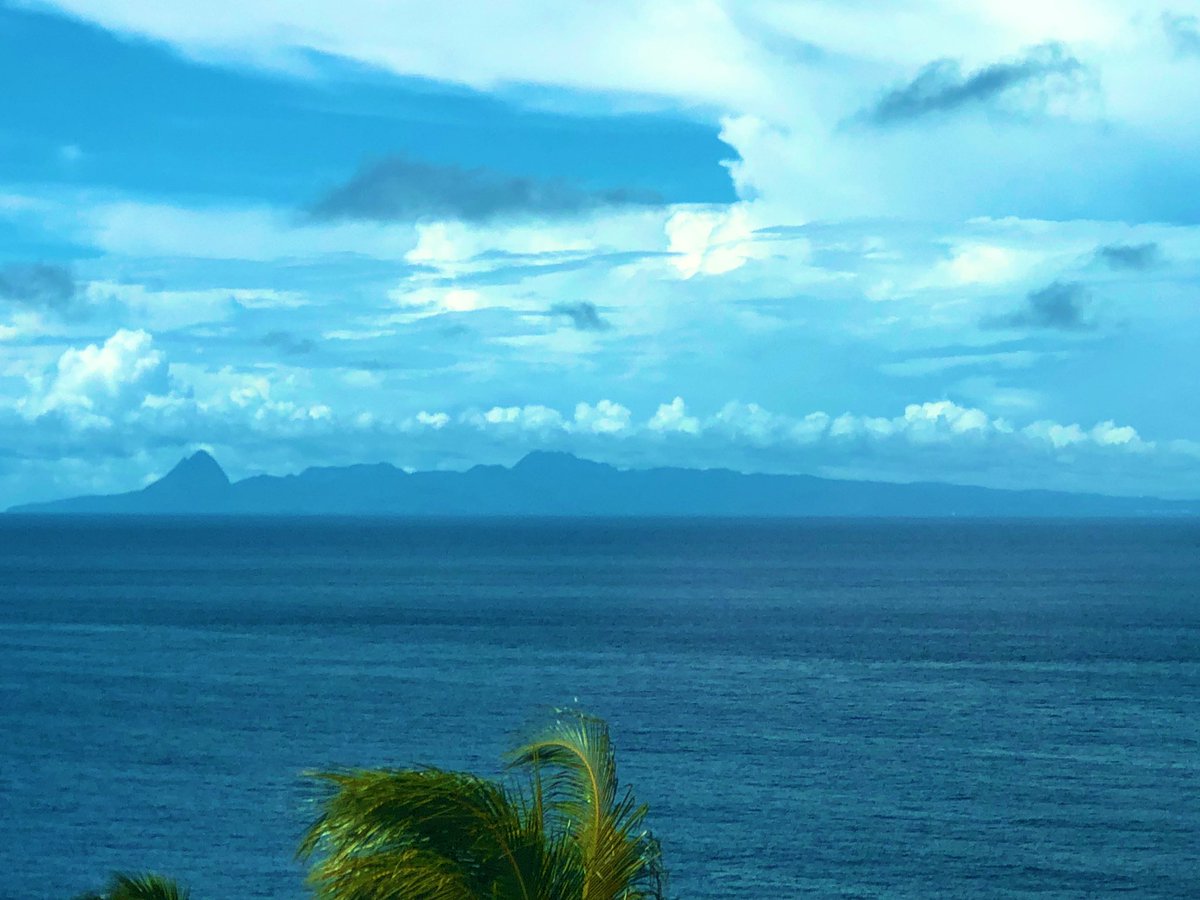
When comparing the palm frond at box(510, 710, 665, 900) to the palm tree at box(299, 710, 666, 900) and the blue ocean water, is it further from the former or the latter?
the blue ocean water

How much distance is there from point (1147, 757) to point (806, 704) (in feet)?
71.0

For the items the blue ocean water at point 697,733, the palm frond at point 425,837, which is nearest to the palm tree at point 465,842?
the palm frond at point 425,837

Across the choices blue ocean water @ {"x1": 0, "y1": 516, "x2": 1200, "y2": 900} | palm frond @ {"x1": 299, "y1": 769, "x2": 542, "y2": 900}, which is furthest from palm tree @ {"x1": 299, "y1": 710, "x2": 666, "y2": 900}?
blue ocean water @ {"x1": 0, "y1": 516, "x2": 1200, "y2": 900}

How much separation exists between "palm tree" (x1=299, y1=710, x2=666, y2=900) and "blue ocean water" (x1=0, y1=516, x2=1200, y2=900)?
37.3 m

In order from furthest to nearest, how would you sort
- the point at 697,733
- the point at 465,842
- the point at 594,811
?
the point at 697,733 < the point at 594,811 < the point at 465,842

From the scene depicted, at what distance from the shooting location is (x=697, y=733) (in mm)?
74188

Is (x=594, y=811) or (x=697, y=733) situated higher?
(x=594, y=811)

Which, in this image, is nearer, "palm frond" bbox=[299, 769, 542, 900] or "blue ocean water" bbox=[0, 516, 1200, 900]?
"palm frond" bbox=[299, 769, 542, 900]

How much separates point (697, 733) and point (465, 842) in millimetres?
64223

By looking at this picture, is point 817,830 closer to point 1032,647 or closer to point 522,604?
point 1032,647

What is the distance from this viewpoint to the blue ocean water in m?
52.0

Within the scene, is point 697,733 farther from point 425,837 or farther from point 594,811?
point 425,837

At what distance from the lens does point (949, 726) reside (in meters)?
76.7

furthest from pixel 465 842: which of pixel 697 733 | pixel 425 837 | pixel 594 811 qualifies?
pixel 697 733
